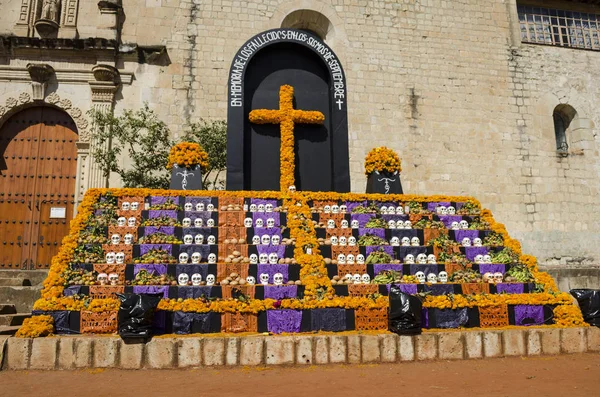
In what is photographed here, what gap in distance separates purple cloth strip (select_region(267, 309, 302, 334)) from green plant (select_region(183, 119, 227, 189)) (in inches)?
256

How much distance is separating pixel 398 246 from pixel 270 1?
33.7 ft

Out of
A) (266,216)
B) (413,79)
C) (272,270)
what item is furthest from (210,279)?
(413,79)

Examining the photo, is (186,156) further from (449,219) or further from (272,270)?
(449,219)

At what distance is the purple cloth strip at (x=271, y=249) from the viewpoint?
6504 mm

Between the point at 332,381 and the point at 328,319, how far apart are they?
3.94 feet

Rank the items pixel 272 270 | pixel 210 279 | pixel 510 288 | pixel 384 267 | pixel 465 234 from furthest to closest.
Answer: pixel 465 234 < pixel 384 267 < pixel 510 288 < pixel 272 270 < pixel 210 279

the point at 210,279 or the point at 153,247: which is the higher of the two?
the point at 153,247

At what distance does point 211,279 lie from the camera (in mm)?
5855

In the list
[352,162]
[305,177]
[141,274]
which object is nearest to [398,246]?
[305,177]

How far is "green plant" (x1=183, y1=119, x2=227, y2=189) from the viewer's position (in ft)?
37.7

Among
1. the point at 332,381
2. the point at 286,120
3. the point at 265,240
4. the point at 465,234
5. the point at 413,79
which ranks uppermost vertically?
the point at 413,79

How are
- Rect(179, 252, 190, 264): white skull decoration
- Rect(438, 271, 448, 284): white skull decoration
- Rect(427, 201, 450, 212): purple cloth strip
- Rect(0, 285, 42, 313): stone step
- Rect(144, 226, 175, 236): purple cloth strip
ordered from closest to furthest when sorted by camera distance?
Rect(179, 252, 190, 264): white skull decoration
Rect(438, 271, 448, 284): white skull decoration
Rect(144, 226, 175, 236): purple cloth strip
Rect(0, 285, 42, 313): stone step
Rect(427, 201, 450, 212): purple cloth strip

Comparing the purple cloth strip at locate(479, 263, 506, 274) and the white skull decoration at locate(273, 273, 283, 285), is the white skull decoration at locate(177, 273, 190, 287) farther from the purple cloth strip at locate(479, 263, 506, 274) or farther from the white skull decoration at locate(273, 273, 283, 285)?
the purple cloth strip at locate(479, 263, 506, 274)

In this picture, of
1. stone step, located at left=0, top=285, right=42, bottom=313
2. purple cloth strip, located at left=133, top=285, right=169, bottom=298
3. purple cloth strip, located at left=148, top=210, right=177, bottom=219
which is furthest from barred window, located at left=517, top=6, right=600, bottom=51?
stone step, located at left=0, top=285, right=42, bottom=313
